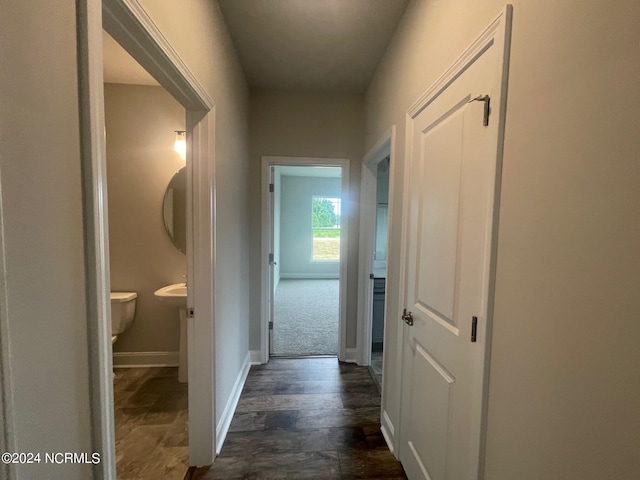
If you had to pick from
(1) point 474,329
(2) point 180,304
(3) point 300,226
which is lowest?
(2) point 180,304

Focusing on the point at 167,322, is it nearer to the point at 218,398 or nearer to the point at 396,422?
the point at 218,398

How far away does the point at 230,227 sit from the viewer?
79.6 inches

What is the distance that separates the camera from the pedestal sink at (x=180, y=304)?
2.30 metres

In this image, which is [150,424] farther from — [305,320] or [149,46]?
[305,320]

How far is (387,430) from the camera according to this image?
→ 1878mm

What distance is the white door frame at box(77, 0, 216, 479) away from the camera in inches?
25.7

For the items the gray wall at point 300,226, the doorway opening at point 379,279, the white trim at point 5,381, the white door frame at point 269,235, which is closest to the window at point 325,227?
the gray wall at point 300,226

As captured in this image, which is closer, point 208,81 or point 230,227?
point 208,81

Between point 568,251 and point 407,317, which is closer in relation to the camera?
point 568,251

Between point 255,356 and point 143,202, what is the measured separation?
1798 millimetres

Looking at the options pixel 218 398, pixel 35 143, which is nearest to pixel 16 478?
pixel 35 143

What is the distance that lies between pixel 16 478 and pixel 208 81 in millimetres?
1640

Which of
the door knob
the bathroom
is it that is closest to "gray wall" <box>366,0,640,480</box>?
the door knob

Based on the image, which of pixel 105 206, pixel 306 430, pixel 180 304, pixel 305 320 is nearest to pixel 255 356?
pixel 180 304
